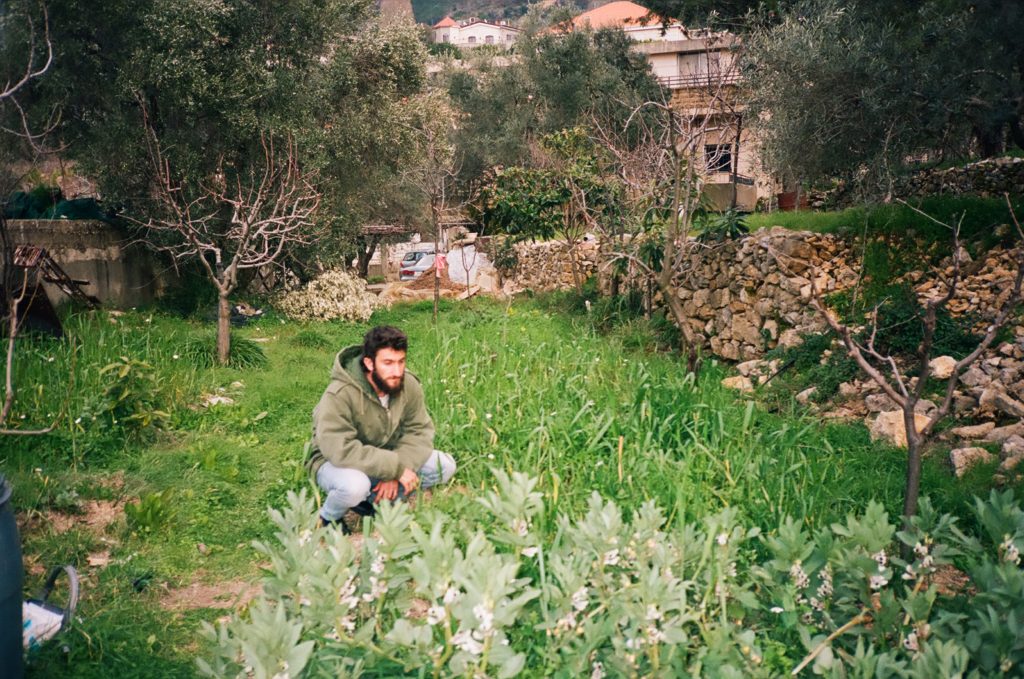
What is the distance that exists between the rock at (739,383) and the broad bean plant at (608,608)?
15.5 feet

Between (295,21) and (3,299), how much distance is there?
712cm

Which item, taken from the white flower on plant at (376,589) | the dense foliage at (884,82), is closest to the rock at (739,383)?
the dense foliage at (884,82)

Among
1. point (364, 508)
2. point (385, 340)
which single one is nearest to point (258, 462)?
point (364, 508)

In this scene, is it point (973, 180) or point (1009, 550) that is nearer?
point (1009, 550)

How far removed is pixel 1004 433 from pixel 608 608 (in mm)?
4286

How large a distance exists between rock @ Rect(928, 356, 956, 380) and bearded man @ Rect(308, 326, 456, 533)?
4423mm

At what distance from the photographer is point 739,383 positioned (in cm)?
815

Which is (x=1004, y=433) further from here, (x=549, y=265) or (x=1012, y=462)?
(x=549, y=265)

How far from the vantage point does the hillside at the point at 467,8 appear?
101 m

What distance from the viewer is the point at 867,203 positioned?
8.95 metres

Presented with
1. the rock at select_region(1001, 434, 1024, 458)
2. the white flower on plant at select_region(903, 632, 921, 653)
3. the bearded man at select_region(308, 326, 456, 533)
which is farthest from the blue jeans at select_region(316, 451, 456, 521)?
the rock at select_region(1001, 434, 1024, 458)

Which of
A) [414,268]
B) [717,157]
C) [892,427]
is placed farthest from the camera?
[414,268]

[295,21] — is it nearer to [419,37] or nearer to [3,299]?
[419,37]

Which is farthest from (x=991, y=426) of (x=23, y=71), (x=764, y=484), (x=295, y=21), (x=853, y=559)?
(x=23, y=71)
